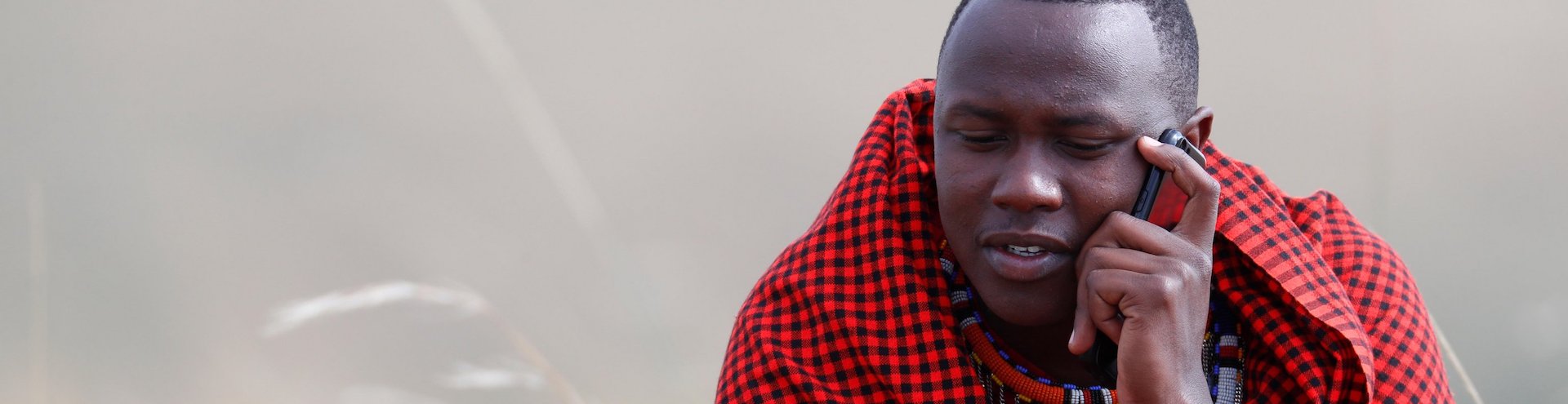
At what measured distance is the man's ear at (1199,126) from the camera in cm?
188

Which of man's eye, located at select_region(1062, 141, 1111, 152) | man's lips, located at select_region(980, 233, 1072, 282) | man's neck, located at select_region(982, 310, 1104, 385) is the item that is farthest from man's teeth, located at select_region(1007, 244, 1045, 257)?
man's neck, located at select_region(982, 310, 1104, 385)

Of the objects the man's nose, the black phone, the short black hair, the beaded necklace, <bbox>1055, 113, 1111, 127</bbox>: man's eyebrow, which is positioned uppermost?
the short black hair

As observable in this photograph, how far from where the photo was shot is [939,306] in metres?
1.98

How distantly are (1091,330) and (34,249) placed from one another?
2556mm

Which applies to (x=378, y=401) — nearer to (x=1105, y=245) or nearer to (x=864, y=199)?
(x=864, y=199)

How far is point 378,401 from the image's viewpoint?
9.71ft

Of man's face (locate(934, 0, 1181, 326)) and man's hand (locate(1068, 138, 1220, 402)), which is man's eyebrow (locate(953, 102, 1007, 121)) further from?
man's hand (locate(1068, 138, 1220, 402))

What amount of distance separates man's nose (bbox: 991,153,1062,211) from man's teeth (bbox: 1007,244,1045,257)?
0.06 metres

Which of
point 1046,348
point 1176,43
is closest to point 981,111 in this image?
point 1176,43

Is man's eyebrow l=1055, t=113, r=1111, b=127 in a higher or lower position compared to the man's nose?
higher

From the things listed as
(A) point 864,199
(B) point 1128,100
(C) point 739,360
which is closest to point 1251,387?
(B) point 1128,100

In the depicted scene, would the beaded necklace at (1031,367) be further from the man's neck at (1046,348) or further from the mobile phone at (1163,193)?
the mobile phone at (1163,193)

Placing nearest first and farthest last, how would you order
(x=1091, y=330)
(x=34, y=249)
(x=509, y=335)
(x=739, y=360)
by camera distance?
(x=1091, y=330)
(x=739, y=360)
(x=509, y=335)
(x=34, y=249)

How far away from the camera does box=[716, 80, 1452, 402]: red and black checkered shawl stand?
1.87 metres
